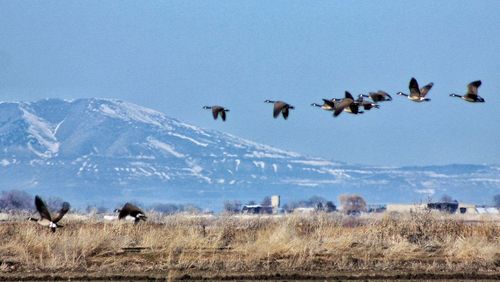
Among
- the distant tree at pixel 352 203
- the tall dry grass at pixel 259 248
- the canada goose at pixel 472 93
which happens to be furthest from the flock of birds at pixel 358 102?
the distant tree at pixel 352 203

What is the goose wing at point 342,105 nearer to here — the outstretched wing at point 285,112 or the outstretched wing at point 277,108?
the outstretched wing at point 285,112

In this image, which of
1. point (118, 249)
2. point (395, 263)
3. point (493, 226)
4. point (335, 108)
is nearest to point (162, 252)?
point (118, 249)

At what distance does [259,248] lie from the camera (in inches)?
1435

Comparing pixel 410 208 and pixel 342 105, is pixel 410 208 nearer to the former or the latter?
pixel 410 208

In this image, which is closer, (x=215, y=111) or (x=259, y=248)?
(x=215, y=111)

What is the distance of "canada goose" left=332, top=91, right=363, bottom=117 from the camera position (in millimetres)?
27859

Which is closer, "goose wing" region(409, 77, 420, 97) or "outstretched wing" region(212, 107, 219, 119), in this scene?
"goose wing" region(409, 77, 420, 97)

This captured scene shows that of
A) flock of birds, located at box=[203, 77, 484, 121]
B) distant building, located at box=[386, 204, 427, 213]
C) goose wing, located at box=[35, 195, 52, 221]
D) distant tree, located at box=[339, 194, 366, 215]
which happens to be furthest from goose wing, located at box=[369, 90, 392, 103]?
distant tree, located at box=[339, 194, 366, 215]

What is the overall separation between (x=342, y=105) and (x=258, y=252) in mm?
9181

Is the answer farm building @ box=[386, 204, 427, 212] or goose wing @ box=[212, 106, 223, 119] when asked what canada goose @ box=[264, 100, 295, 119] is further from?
farm building @ box=[386, 204, 427, 212]

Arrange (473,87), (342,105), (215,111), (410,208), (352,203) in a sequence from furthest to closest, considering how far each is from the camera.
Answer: (352,203) → (410,208) → (215,111) → (473,87) → (342,105)

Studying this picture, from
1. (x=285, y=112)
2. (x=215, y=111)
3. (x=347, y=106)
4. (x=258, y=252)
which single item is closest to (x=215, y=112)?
(x=215, y=111)

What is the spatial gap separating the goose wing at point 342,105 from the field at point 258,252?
4.31 metres

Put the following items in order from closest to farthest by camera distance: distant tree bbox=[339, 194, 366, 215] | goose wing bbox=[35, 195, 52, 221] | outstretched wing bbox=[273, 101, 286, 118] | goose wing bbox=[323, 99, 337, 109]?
goose wing bbox=[35, 195, 52, 221], outstretched wing bbox=[273, 101, 286, 118], goose wing bbox=[323, 99, 337, 109], distant tree bbox=[339, 194, 366, 215]
